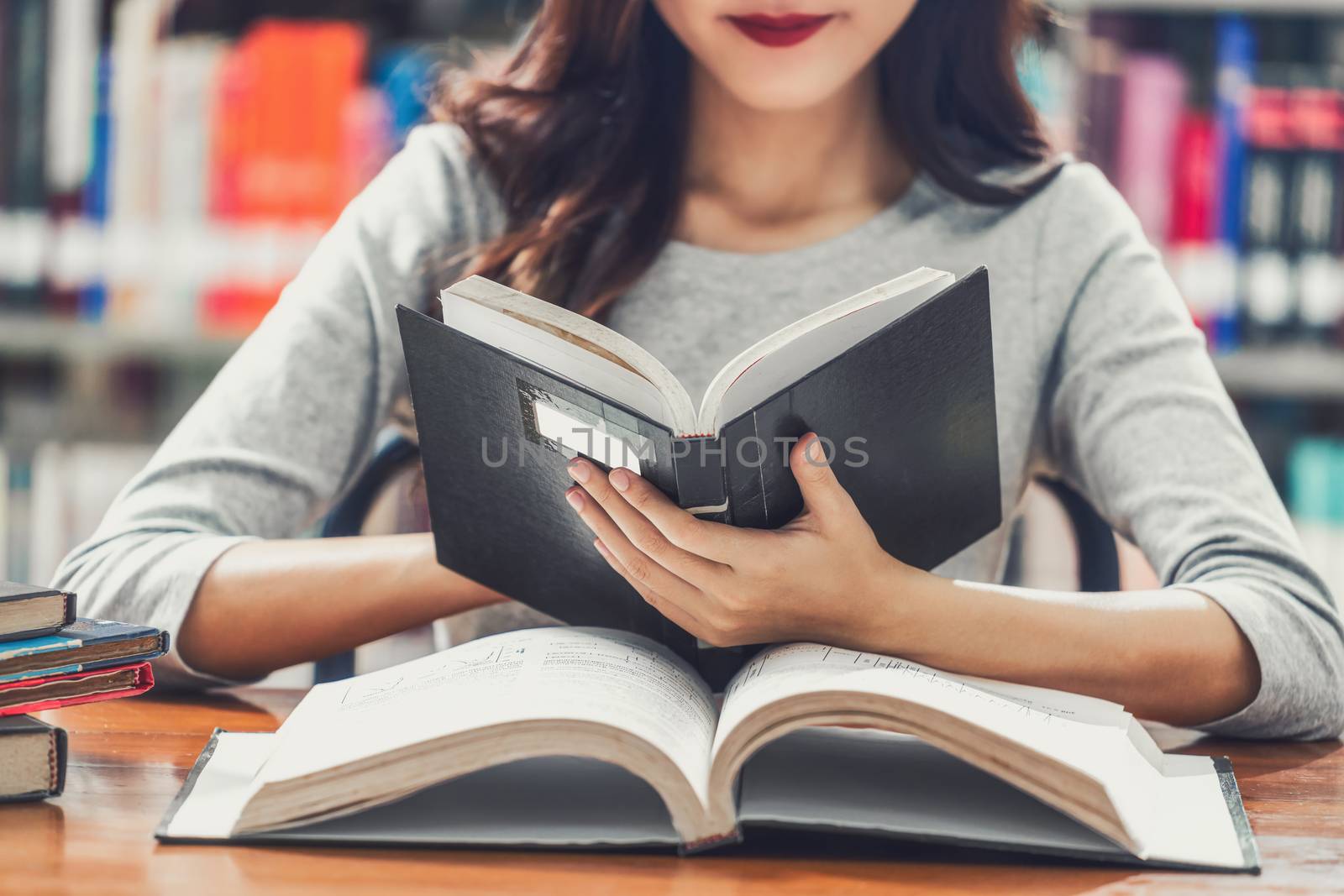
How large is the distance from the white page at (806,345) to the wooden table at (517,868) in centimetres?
20

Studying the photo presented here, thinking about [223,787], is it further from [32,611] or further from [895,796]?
[895,796]

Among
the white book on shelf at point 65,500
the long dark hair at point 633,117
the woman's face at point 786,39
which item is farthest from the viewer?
the white book on shelf at point 65,500

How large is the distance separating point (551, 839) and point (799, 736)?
0.56 ft

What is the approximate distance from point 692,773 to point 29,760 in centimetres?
30

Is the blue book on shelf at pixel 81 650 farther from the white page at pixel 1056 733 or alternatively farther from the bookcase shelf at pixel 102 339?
the bookcase shelf at pixel 102 339

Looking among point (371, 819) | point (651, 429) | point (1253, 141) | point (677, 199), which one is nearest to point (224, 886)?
point (371, 819)

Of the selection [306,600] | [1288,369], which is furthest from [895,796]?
[1288,369]

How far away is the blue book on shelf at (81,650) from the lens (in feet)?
2.12

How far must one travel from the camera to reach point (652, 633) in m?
0.79

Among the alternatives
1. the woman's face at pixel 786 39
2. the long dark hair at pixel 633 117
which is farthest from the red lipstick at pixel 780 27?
the long dark hair at pixel 633 117

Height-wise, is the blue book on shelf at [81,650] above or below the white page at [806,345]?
below

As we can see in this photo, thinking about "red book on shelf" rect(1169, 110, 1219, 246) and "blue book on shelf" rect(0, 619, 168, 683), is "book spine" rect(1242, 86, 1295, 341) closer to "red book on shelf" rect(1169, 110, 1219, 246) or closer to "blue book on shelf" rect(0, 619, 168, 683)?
"red book on shelf" rect(1169, 110, 1219, 246)

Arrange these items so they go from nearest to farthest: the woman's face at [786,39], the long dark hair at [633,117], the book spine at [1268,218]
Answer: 1. the woman's face at [786,39]
2. the long dark hair at [633,117]
3. the book spine at [1268,218]

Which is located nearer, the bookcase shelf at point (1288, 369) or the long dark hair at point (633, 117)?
the long dark hair at point (633, 117)
